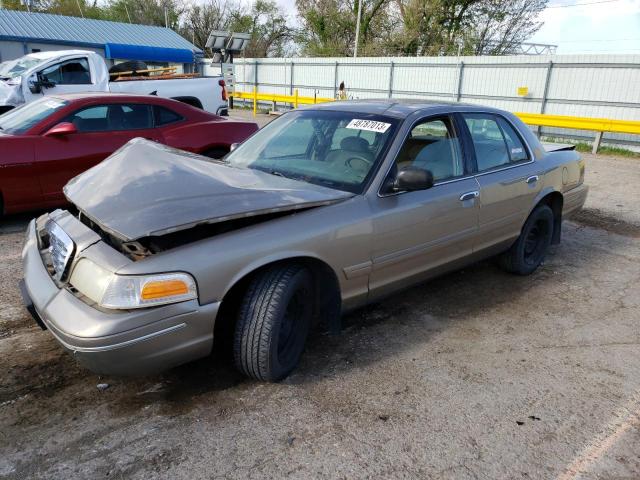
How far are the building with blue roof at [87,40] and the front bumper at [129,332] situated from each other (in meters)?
31.6

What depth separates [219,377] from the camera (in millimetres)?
2959

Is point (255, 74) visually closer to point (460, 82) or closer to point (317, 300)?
point (460, 82)

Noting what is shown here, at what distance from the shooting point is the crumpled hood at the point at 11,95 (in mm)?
9320

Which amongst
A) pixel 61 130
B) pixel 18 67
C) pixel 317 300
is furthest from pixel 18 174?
pixel 18 67

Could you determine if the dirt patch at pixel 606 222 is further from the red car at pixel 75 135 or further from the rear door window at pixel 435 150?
the red car at pixel 75 135

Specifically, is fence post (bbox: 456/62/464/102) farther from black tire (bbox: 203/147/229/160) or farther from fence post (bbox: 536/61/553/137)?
black tire (bbox: 203/147/229/160)

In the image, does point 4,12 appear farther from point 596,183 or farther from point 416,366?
point 416,366

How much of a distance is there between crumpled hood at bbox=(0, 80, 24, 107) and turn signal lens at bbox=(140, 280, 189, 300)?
29.2 feet

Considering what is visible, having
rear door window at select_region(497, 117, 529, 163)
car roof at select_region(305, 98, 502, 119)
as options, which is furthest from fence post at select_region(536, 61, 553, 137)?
car roof at select_region(305, 98, 502, 119)

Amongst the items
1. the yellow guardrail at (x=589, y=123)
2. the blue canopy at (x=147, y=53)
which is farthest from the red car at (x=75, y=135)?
the blue canopy at (x=147, y=53)

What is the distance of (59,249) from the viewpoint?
2.85 metres

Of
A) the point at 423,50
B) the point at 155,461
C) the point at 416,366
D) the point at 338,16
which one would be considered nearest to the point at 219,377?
the point at 155,461

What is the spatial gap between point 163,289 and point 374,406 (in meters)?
1.29

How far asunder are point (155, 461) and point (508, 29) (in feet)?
113
